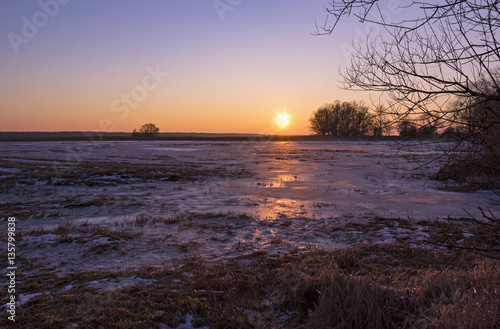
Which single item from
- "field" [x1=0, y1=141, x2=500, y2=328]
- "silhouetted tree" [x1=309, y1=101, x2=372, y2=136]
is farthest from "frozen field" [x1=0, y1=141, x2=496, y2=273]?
"silhouetted tree" [x1=309, y1=101, x2=372, y2=136]

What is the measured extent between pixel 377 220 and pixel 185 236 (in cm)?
541

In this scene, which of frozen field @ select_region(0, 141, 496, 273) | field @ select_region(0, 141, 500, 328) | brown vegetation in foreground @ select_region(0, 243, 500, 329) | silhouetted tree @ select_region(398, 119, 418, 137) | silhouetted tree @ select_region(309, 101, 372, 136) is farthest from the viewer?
silhouetted tree @ select_region(309, 101, 372, 136)

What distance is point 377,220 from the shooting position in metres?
9.31

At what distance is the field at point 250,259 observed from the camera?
3754 millimetres

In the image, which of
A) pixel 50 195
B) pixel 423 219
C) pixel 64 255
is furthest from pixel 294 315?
pixel 50 195

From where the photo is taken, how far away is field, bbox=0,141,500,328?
12.3ft

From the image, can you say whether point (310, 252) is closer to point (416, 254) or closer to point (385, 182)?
point (416, 254)

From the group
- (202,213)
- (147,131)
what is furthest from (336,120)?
(202,213)

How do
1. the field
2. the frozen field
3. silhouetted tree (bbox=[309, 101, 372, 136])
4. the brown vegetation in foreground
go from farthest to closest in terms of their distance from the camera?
silhouetted tree (bbox=[309, 101, 372, 136]) < the frozen field < the field < the brown vegetation in foreground

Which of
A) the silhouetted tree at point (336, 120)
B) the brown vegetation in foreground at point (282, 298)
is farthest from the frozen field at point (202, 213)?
the silhouetted tree at point (336, 120)

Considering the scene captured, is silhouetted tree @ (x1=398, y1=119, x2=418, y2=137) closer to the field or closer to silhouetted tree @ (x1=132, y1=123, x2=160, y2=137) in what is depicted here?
the field

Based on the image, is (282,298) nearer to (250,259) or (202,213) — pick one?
(250,259)

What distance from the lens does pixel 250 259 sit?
248 inches

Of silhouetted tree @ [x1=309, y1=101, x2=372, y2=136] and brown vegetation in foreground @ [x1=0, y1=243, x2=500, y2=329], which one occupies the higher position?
silhouetted tree @ [x1=309, y1=101, x2=372, y2=136]
